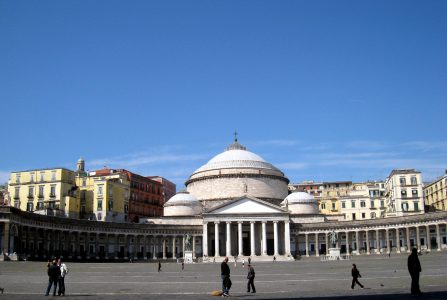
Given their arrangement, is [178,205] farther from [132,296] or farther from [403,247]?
[132,296]

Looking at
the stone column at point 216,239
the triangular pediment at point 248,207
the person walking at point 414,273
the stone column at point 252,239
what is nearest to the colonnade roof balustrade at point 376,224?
the triangular pediment at point 248,207

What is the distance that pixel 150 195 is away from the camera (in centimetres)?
12406

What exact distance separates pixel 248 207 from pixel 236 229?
Result: 6135 millimetres

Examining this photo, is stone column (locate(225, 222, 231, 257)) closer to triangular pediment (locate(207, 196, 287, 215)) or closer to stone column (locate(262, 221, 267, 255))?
triangular pediment (locate(207, 196, 287, 215))

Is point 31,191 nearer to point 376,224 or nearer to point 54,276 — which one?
point 376,224

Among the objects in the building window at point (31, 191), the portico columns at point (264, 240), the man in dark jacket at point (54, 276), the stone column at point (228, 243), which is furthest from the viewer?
the stone column at point (228, 243)

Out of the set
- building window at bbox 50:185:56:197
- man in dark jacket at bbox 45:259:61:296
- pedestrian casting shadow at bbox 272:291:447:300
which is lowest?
pedestrian casting shadow at bbox 272:291:447:300

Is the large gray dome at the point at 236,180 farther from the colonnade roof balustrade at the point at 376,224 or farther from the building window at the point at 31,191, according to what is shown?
the building window at the point at 31,191

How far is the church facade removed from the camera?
90625 mm

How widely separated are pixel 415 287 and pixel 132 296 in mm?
12665

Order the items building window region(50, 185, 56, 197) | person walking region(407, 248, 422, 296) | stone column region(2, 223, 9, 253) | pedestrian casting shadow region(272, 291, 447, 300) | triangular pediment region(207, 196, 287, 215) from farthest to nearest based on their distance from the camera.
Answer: triangular pediment region(207, 196, 287, 215)
building window region(50, 185, 56, 197)
stone column region(2, 223, 9, 253)
person walking region(407, 248, 422, 296)
pedestrian casting shadow region(272, 291, 447, 300)

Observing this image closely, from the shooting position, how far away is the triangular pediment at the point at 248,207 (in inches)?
3979

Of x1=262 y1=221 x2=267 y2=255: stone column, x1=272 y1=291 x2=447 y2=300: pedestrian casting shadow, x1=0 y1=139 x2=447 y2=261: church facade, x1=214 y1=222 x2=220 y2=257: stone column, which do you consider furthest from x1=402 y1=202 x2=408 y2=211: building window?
x1=272 y1=291 x2=447 y2=300: pedestrian casting shadow

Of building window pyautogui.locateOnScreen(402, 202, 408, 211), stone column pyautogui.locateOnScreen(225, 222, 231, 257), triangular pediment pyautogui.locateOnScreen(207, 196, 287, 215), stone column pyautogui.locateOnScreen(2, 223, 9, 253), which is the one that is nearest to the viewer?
stone column pyautogui.locateOnScreen(2, 223, 9, 253)
